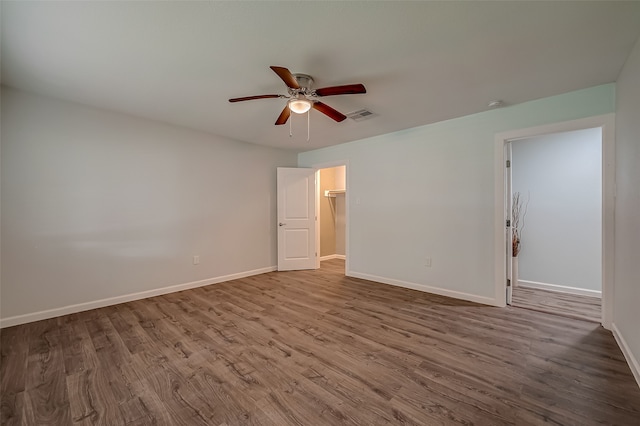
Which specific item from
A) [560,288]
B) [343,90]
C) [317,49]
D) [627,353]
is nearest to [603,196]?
[627,353]

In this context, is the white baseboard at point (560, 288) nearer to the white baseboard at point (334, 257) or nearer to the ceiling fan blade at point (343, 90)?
the white baseboard at point (334, 257)

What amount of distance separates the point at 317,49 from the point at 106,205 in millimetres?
3163

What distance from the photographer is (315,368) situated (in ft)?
6.30

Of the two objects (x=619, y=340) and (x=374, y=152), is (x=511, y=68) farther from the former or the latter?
(x=619, y=340)

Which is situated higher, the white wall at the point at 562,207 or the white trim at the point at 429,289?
the white wall at the point at 562,207

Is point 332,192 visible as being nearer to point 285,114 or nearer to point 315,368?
point 285,114

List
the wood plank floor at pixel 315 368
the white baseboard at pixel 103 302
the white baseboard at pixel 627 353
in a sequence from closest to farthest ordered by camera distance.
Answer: the wood plank floor at pixel 315 368 < the white baseboard at pixel 627 353 < the white baseboard at pixel 103 302

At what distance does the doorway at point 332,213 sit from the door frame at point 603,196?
3.47 metres

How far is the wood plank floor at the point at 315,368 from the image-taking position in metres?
1.50

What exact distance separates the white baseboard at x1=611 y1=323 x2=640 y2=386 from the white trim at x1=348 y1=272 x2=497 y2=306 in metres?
0.98

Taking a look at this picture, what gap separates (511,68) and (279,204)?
12.7 ft

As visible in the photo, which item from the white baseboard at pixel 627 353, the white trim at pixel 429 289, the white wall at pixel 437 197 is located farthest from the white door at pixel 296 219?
the white baseboard at pixel 627 353

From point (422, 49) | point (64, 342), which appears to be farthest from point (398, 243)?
point (64, 342)

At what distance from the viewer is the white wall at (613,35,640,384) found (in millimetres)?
1834
